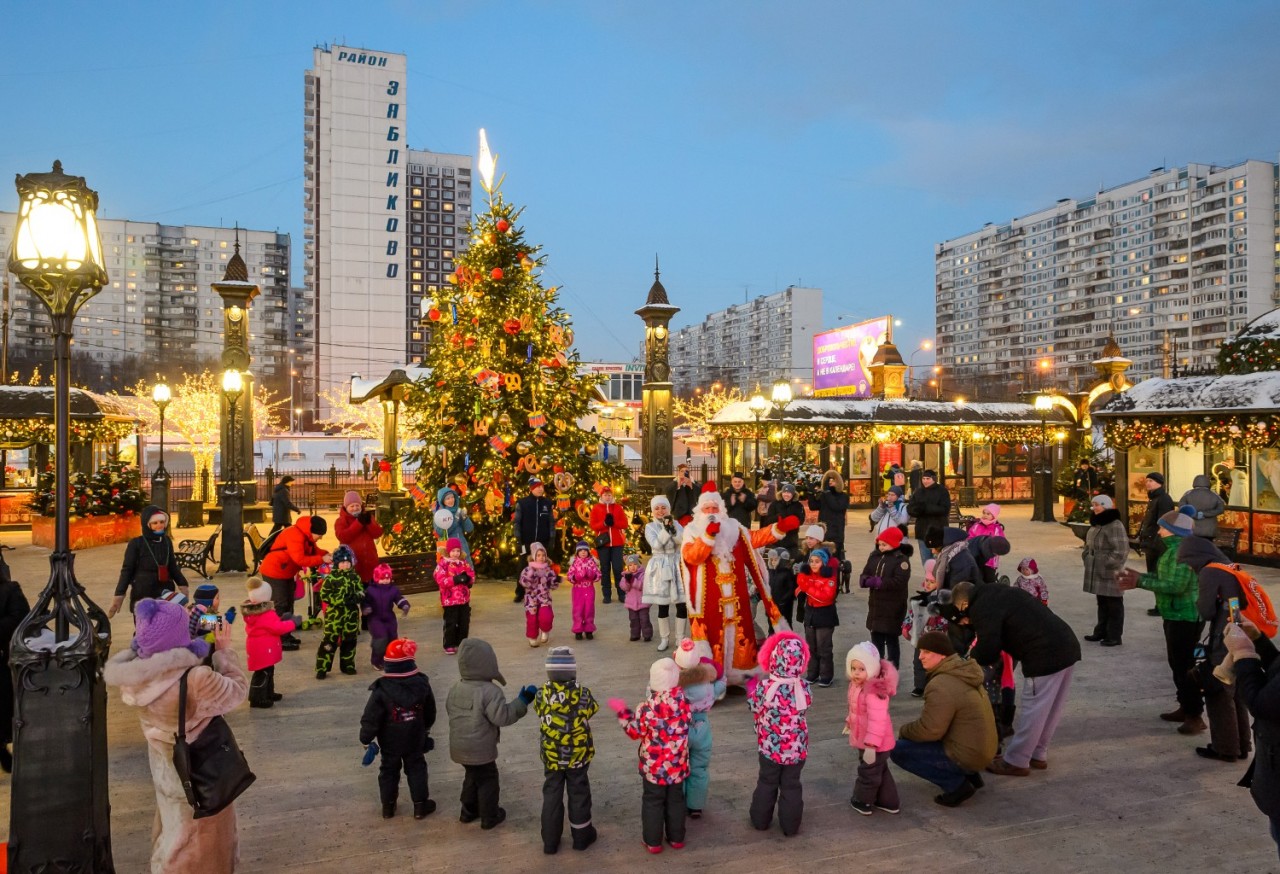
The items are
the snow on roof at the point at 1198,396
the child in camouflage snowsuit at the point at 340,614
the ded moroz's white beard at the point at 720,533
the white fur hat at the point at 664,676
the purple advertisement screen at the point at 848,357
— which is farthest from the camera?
the purple advertisement screen at the point at 848,357

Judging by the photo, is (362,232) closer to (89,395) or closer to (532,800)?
(89,395)

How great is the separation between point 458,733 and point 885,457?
78.0 ft

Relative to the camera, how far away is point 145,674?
3.83 m

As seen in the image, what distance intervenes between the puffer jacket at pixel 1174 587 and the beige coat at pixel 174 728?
6.53 m

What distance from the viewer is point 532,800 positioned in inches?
214

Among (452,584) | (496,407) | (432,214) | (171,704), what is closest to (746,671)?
(452,584)

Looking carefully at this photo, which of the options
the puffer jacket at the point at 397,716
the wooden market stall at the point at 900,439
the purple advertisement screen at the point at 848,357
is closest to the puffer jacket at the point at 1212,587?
the puffer jacket at the point at 397,716

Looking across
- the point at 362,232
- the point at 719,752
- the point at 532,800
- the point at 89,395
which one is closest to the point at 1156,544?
the point at 719,752

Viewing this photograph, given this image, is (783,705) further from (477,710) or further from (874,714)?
(477,710)

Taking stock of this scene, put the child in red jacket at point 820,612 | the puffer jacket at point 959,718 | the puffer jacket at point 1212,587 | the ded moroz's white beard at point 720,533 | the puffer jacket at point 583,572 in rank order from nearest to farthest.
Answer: the puffer jacket at point 959,718 → the puffer jacket at point 1212,587 → the ded moroz's white beard at point 720,533 → the child in red jacket at point 820,612 → the puffer jacket at point 583,572

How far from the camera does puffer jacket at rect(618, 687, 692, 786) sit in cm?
471

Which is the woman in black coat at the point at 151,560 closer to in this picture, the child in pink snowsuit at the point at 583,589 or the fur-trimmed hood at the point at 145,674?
the child in pink snowsuit at the point at 583,589

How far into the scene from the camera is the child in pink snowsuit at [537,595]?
363 inches

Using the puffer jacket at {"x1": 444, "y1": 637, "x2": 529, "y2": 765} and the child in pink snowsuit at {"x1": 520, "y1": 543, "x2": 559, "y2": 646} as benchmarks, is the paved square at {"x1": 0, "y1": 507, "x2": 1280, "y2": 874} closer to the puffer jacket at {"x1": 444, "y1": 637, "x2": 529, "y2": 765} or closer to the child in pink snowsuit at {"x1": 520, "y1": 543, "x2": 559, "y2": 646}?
the puffer jacket at {"x1": 444, "y1": 637, "x2": 529, "y2": 765}
